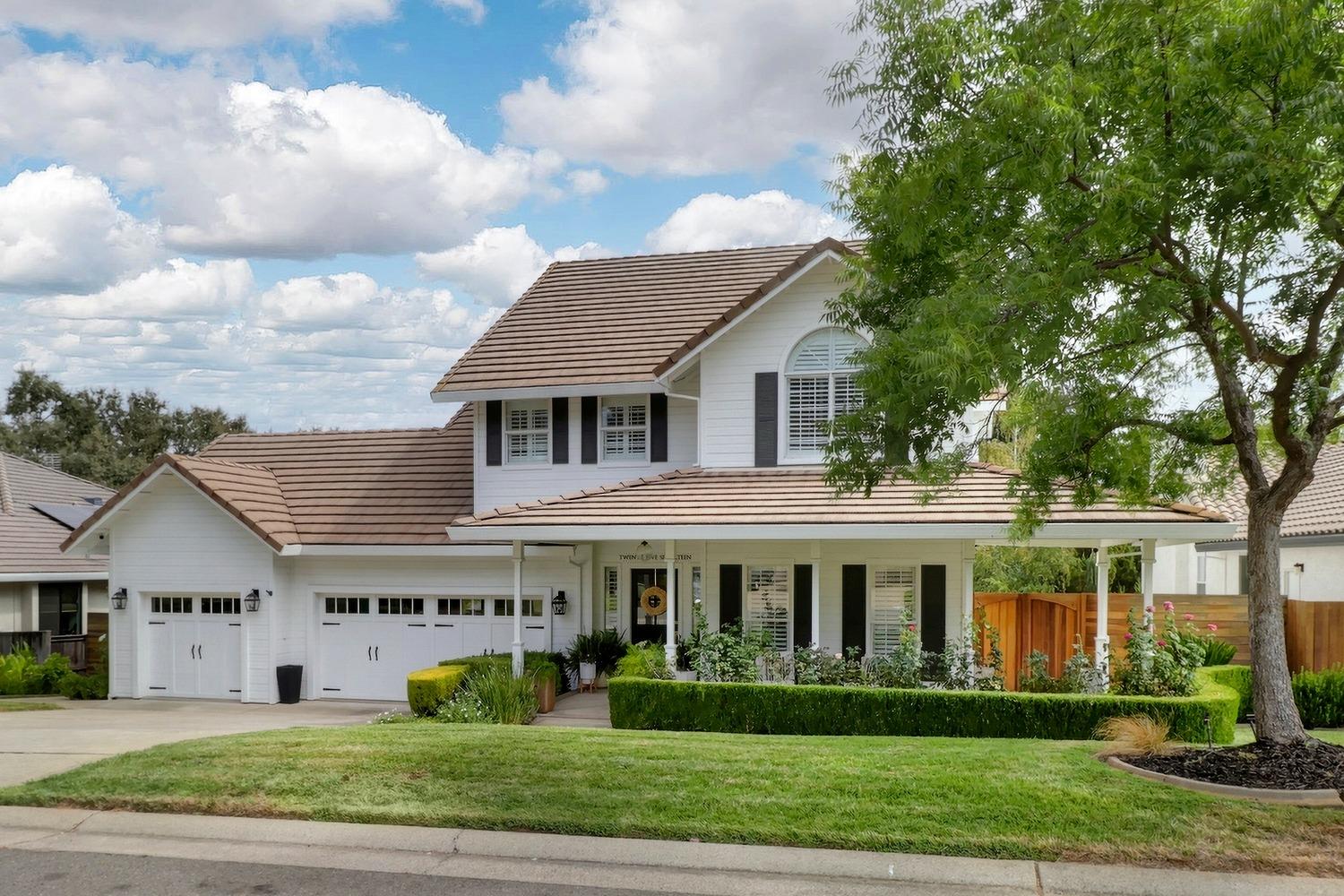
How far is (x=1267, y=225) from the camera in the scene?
982 centimetres

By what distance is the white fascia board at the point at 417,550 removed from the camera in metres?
21.0

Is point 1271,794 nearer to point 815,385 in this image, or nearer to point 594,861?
point 594,861

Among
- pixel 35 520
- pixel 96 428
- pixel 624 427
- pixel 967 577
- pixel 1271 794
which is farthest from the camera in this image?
pixel 96 428

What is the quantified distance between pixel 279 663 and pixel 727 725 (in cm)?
996

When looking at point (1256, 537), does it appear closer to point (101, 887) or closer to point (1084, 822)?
point (1084, 822)

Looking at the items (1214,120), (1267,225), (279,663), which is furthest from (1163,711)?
(279,663)

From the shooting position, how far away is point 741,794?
10547mm

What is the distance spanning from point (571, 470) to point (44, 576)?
14686 mm

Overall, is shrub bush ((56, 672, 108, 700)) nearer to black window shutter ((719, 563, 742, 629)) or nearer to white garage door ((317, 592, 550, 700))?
white garage door ((317, 592, 550, 700))

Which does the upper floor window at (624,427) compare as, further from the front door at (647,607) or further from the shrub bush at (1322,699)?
the shrub bush at (1322,699)

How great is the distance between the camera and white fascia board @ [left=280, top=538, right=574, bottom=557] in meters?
21.0

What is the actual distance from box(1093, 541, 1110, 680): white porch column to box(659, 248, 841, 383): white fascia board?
6291 mm

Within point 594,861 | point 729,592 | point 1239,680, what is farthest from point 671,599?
point 1239,680

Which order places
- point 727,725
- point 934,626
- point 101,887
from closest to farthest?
point 101,887 → point 727,725 → point 934,626
